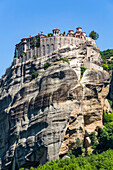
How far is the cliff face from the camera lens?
2591 inches

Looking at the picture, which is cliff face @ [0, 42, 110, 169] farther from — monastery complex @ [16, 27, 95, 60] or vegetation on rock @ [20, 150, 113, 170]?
vegetation on rock @ [20, 150, 113, 170]

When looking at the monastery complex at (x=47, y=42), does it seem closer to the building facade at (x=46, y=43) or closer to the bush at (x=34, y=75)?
the building facade at (x=46, y=43)

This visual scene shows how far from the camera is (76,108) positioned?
67.3m

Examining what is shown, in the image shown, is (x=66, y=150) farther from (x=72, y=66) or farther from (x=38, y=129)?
(x=72, y=66)

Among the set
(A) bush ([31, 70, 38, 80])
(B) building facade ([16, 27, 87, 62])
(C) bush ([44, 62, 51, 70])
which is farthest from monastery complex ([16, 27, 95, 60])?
(A) bush ([31, 70, 38, 80])

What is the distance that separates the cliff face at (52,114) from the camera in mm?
65812

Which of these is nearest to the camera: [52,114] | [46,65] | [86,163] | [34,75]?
[86,163]

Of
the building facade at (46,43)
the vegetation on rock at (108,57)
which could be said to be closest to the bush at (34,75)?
the building facade at (46,43)

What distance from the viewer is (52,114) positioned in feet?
219

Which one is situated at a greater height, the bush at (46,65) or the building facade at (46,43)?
the building facade at (46,43)

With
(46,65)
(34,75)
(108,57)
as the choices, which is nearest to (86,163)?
(46,65)

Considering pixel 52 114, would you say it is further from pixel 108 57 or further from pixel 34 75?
pixel 108 57

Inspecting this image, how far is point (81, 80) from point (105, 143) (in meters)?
12.1

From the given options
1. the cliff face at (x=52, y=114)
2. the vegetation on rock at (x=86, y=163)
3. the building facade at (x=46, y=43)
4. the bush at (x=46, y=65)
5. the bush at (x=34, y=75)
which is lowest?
the vegetation on rock at (x=86, y=163)
